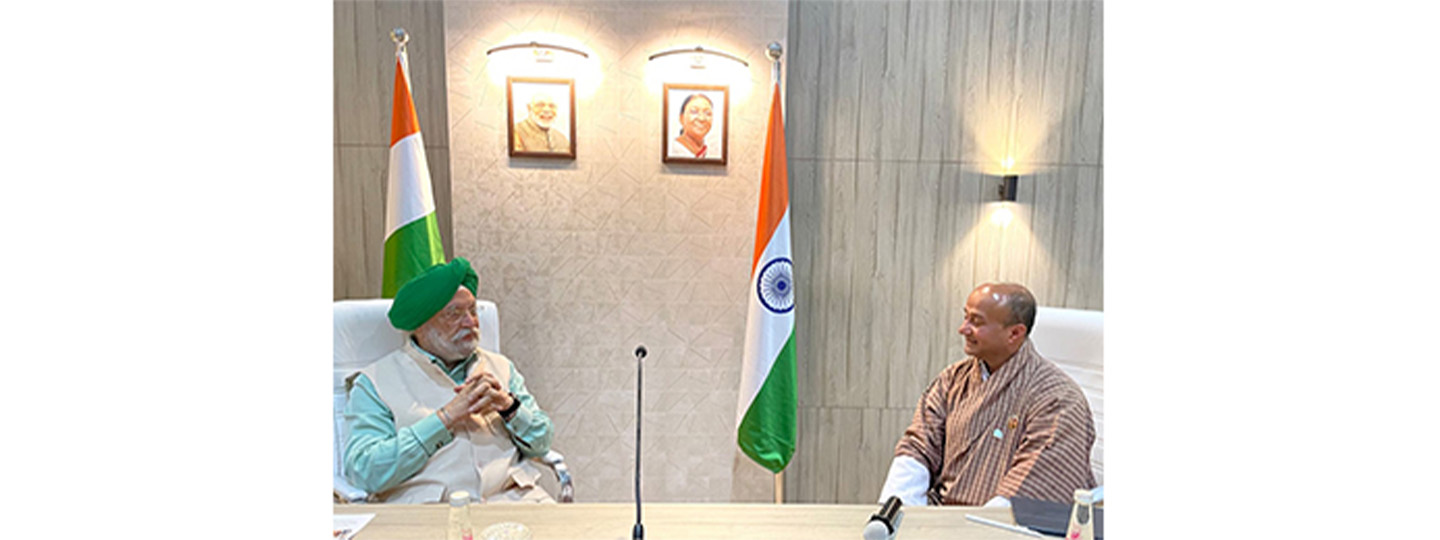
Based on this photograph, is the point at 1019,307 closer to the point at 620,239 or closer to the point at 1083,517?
the point at 1083,517

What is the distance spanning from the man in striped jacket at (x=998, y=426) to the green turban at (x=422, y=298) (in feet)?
4.35

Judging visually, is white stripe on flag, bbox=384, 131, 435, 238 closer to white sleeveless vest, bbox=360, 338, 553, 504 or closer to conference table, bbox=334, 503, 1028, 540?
white sleeveless vest, bbox=360, 338, 553, 504

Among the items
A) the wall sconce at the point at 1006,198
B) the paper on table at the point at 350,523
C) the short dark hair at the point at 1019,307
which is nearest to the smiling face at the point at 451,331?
the paper on table at the point at 350,523

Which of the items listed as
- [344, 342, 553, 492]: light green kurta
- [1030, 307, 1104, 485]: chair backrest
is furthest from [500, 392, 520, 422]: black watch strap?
[1030, 307, 1104, 485]: chair backrest

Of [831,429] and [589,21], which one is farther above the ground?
[589,21]

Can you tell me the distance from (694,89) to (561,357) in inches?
38.3

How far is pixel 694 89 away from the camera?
208 centimetres

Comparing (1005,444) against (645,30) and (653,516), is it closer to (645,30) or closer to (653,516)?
(653,516)

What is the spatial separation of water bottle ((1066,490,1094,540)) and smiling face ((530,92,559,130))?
172 centimetres

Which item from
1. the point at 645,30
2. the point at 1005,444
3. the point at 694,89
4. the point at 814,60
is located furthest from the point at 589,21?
the point at 1005,444

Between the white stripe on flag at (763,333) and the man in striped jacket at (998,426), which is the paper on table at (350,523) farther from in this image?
the man in striped jacket at (998,426)

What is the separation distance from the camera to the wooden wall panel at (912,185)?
2.21 meters

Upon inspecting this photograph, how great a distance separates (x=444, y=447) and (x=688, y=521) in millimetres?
768

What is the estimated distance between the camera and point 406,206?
195 cm
